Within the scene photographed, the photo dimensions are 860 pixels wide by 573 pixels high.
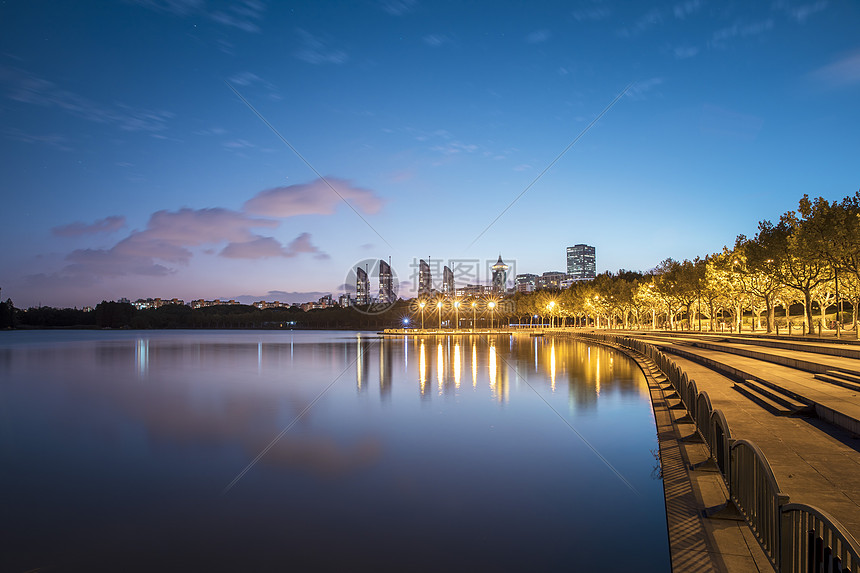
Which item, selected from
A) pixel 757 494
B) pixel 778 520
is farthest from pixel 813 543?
pixel 757 494

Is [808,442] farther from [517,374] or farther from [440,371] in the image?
[440,371]

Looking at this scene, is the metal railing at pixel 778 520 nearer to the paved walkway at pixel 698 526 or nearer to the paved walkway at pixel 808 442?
the paved walkway at pixel 698 526

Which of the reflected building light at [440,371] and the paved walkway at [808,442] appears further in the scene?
the reflected building light at [440,371]

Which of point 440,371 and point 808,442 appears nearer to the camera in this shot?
point 808,442

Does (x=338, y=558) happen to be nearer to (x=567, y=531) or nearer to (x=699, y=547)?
(x=567, y=531)

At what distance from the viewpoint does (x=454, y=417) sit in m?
17.6

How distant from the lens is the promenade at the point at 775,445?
650cm

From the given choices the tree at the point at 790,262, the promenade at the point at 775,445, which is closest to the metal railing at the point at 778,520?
the promenade at the point at 775,445

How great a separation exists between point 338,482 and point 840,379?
47.8ft

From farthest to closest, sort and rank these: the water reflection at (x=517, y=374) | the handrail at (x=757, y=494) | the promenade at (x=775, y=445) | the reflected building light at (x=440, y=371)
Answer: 1. the reflected building light at (x=440, y=371)
2. the water reflection at (x=517, y=374)
3. the promenade at (x=775, y=445)
4. the handrail at (x=757, y=494)

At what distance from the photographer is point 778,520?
5.00 metres

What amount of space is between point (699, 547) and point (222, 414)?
1711cm

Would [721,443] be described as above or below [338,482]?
above

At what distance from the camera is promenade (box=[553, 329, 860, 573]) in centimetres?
650
